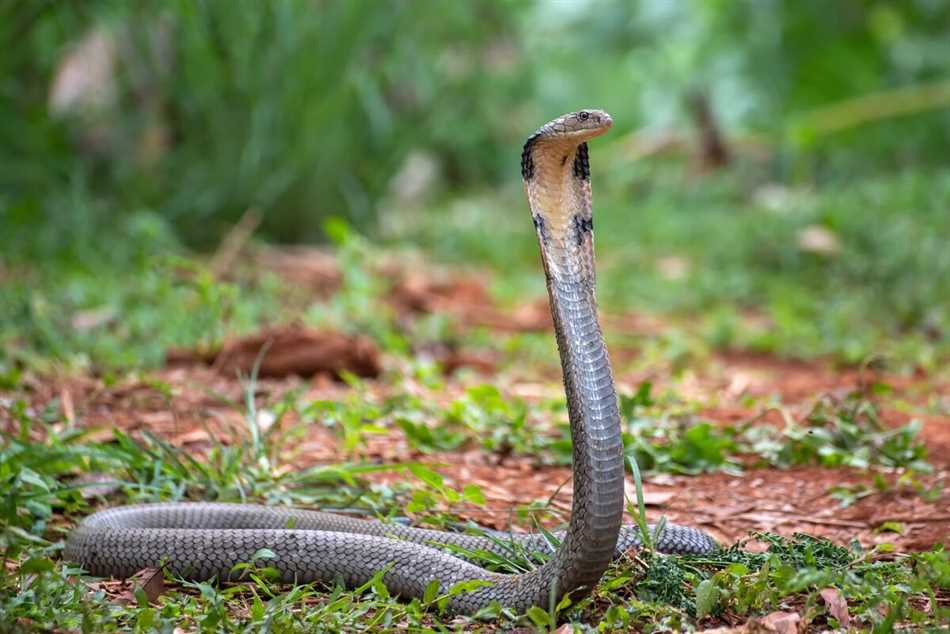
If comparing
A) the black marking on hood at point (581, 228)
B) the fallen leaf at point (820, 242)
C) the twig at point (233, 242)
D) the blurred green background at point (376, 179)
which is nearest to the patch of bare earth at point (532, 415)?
the blurred green background at point (376, 179)

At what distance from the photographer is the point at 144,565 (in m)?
2.99

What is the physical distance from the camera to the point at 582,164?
2.56 meters

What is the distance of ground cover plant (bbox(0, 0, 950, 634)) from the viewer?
2916mm

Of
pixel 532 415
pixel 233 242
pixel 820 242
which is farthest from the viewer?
pixel 820 242

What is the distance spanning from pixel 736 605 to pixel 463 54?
928 cm

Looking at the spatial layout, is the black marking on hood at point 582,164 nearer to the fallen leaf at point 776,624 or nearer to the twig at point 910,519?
the fallen leaf at point 776,624

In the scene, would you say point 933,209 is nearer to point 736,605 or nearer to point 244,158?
point 244,158

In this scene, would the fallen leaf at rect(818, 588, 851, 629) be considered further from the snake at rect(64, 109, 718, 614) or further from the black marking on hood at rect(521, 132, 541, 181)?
the black marking on hood at rect(521, 132, 541, 181)

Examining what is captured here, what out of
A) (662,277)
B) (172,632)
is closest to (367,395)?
(172,632)

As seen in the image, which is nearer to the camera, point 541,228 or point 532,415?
point 541,228

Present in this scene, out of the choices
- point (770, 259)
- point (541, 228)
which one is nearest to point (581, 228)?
point (541, 228)

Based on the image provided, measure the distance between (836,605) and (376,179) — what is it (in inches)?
287

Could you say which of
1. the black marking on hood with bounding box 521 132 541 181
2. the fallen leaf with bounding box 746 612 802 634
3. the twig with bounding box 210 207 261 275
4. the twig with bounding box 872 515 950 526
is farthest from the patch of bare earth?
the twig with bounding box 210 207 261 275

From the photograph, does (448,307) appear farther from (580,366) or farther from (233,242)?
(580,366)
